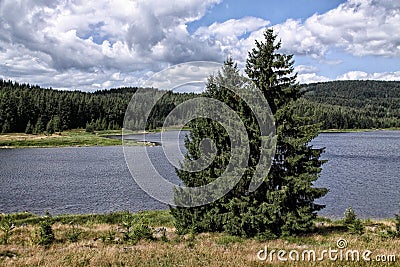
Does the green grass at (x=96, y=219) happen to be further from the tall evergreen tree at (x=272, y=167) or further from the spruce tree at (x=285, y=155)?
the spruce tree at (x=285, y=155)

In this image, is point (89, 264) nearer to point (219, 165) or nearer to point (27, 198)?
point (219, 165)

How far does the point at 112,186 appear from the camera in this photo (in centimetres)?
4144

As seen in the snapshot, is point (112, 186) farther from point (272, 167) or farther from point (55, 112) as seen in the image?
point (55, 112)

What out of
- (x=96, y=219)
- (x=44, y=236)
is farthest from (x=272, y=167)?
(x=96, y=219)

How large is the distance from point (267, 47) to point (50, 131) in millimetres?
114368

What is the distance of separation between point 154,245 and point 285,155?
277 inches

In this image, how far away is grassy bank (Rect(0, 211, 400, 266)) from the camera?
11156 mm

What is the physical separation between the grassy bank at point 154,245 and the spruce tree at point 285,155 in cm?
106

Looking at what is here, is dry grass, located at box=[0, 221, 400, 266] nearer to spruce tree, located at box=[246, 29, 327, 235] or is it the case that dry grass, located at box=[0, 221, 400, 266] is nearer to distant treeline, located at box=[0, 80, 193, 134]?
spruce tree, located at box=[246, 29, 327, 235]

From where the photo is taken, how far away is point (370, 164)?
57000mm

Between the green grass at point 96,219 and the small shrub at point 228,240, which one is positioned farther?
the green grass at point 96,219

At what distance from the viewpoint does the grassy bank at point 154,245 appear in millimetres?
11156

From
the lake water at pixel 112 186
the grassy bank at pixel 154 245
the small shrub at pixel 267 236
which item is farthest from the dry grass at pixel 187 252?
the lake water at pixel 112 186

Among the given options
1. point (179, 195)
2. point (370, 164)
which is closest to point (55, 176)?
point (179, 195)
